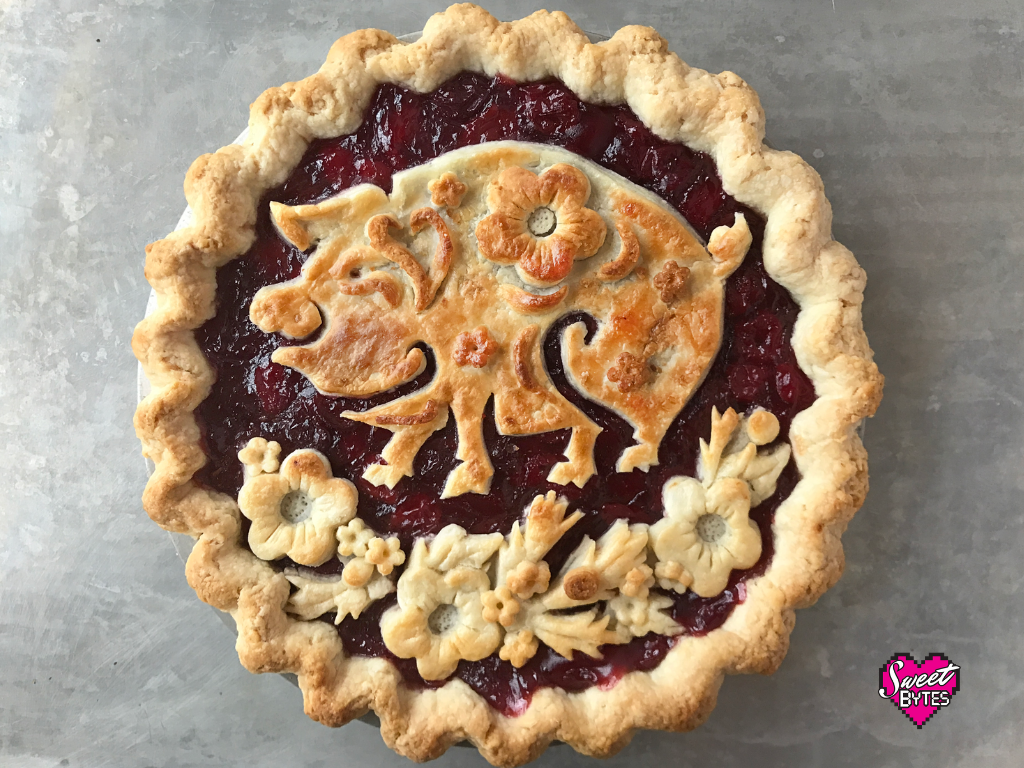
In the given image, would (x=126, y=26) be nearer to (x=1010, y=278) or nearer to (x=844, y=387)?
(x=844, y=387)

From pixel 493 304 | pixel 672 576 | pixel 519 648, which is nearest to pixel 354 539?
pixel 519 648

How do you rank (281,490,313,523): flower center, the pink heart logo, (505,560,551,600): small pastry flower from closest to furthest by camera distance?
(505,560,551,600): small pastry flower → (281,490,313,523): flower center → the pink heart logo

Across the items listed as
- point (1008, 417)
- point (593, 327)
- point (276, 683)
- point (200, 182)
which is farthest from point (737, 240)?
point (276, 683)

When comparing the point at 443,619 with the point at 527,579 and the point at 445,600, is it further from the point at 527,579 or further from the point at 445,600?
the point at 527,579

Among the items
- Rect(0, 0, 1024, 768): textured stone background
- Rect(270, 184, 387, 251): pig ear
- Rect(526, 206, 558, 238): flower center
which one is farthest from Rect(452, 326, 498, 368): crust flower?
Rect(0, 0, 1024, 768): textured stone background

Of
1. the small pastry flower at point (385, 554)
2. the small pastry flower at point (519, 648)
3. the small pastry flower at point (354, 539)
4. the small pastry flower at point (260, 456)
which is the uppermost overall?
the small pastry flower at point (260, 456)

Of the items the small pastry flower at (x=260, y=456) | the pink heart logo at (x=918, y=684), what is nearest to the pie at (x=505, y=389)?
the small pastry flower at (x=260, y=456)

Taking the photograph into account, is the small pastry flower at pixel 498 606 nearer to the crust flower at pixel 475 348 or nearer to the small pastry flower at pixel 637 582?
the small pastry flower at pixel 637 582

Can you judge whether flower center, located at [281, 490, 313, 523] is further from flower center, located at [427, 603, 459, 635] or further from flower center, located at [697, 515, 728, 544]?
flower center, located at [697, 515, 728, 544]
